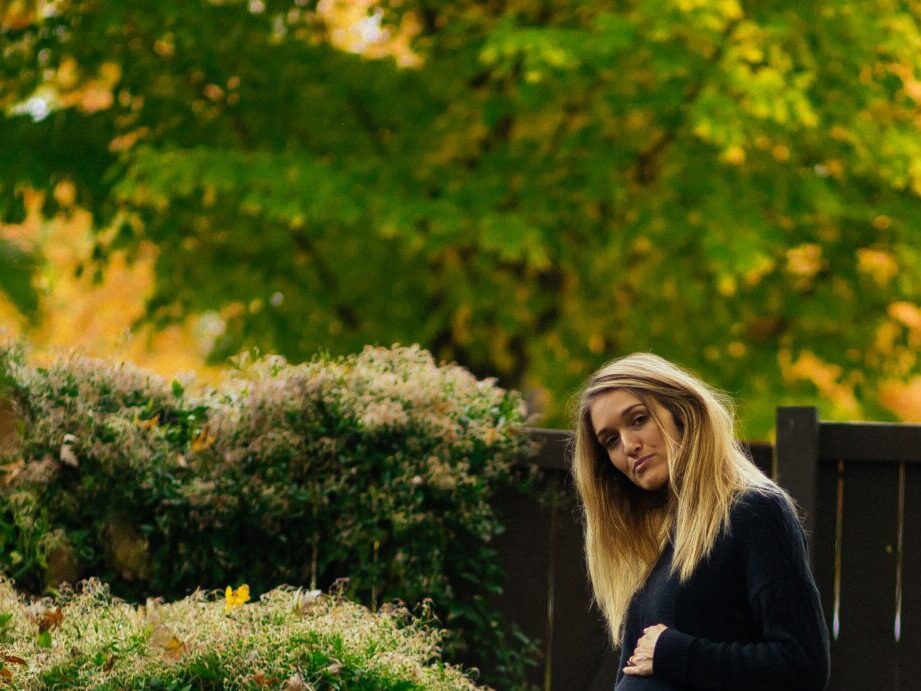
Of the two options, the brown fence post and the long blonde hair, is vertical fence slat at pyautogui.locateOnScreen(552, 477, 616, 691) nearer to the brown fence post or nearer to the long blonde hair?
the brown fence post

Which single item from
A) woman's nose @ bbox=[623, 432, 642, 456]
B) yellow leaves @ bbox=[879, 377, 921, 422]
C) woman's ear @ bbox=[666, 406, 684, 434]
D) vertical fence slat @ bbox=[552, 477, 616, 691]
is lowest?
yellow leaves @ bbox=[879, 377, 921, 422]

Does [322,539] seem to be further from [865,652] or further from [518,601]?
[865,652]

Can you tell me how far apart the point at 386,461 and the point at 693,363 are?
5640 mm

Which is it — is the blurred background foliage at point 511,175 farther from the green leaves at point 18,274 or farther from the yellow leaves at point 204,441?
the green leaves at point 18,274

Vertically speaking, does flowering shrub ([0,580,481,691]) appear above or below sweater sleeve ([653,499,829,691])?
below

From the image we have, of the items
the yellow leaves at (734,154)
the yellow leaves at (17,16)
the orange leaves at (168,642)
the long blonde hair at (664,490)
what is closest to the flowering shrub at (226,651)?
the orange leaves at (168,642)

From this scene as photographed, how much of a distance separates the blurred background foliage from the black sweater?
15.5ft

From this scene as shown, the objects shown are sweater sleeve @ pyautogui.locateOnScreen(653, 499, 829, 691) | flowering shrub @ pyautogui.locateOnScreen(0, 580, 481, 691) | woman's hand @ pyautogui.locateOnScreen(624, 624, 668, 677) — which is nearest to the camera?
sweater sleeve @ pyautogui.locateOnScreen(653, 499, 829, 691)

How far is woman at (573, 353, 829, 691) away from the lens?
2.51 metres

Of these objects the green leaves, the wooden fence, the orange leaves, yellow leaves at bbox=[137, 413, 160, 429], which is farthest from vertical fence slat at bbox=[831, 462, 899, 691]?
the green leaves

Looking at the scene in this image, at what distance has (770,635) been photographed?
2.50 metres

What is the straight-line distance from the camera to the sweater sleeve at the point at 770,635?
2486 mm

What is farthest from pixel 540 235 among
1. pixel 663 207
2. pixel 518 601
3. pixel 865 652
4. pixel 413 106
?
pixel 865 652

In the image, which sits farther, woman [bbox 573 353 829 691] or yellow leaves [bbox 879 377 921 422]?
yellow leaves [bbox 879 377 921 422]
